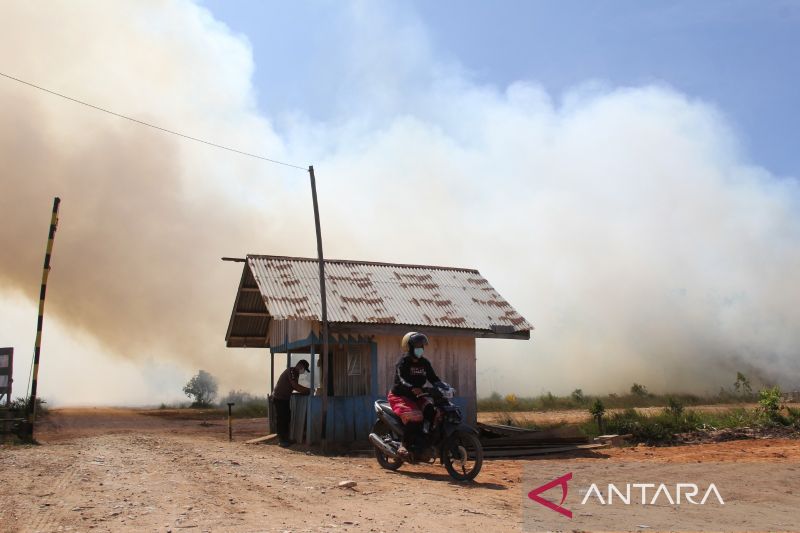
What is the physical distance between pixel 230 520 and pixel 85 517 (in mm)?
1317

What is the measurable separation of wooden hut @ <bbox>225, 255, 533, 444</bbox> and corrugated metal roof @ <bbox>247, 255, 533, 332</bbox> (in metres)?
0.03

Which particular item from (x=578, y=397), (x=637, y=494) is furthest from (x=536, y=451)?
(x=578, y=397)

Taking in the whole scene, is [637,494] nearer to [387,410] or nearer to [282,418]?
[387,410]

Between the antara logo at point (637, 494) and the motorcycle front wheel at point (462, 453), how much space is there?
89 cm

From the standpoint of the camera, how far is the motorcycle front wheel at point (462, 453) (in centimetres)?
1030

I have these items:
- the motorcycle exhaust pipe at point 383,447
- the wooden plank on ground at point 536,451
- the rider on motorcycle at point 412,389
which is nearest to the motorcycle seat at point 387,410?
the rider on motorcycle at point 412,389

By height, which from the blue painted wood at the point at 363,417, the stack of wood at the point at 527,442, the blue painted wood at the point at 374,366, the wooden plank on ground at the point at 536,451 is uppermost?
the blue painted wood at the point at 374,366

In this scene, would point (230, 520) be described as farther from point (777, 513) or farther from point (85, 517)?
point (777, 513)

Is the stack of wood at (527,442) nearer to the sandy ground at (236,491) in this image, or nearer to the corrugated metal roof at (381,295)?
the sandy ground at (236,491)

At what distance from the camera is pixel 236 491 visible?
8.62 m

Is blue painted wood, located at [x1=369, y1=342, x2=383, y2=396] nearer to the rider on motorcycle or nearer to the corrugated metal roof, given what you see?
the corrugated metal roof

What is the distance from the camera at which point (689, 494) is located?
952 centimetres

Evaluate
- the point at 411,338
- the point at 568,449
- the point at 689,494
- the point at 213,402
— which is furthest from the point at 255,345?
the point at 213,402

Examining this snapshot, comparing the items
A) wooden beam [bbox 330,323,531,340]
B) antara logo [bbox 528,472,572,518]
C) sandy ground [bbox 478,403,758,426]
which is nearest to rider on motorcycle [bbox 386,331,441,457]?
antara logo [bbox 528,472,572,518]
